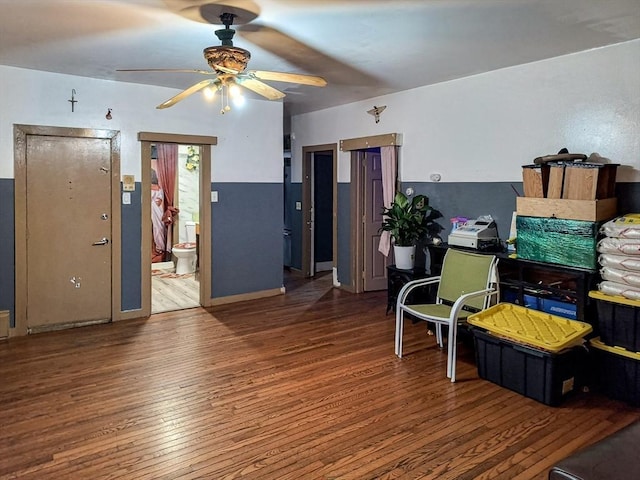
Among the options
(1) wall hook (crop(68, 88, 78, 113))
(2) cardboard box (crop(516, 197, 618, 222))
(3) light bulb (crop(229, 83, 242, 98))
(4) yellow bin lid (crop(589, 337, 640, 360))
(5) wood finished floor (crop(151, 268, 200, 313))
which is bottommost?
(5) wood finished floor (crop(151, 268, 200, 313))

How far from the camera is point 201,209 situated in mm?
5570

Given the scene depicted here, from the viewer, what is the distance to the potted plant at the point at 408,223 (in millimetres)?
5121

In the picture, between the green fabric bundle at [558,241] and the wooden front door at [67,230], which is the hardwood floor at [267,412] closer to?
the wooden front door at [67,230]

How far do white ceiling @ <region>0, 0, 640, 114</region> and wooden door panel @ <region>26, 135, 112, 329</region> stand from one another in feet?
2.62

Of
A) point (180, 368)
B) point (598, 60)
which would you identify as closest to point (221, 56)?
point (180, 368)

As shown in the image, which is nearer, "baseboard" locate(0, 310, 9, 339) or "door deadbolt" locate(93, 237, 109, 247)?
"baseboard" locate(0, 310, 9, 339)

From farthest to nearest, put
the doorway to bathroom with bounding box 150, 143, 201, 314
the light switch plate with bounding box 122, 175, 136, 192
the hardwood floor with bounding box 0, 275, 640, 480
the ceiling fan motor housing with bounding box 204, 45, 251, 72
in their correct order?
1. the doorway to bathroom with bounding box 150, 143, 201, 314
2. the light switch plate with bounding box 122, 175, 136, 192
3. the ceiling fan motor housing with bounding box 204, 45, 251, 72
4. the hardwood floor with bounding box 0, 275, 640, 480

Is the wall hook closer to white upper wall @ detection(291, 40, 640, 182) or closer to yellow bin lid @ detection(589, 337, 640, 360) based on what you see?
white upper wall @ detection(291, 40, 640, 182)

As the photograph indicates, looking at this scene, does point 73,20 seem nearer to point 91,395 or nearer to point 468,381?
point 91,395

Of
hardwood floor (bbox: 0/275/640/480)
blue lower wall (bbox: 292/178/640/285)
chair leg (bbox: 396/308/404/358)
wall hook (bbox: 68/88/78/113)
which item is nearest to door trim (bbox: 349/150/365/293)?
blue lower wall (bbox: 292/178/640/285)

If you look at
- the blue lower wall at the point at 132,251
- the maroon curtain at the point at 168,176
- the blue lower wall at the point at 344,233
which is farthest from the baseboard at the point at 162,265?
the blue lower wall at the point at 344,233

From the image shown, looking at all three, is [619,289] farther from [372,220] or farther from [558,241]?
[372,220]

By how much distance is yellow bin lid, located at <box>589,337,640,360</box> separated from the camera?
3.15 metres

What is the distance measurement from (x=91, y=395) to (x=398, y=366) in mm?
2269
